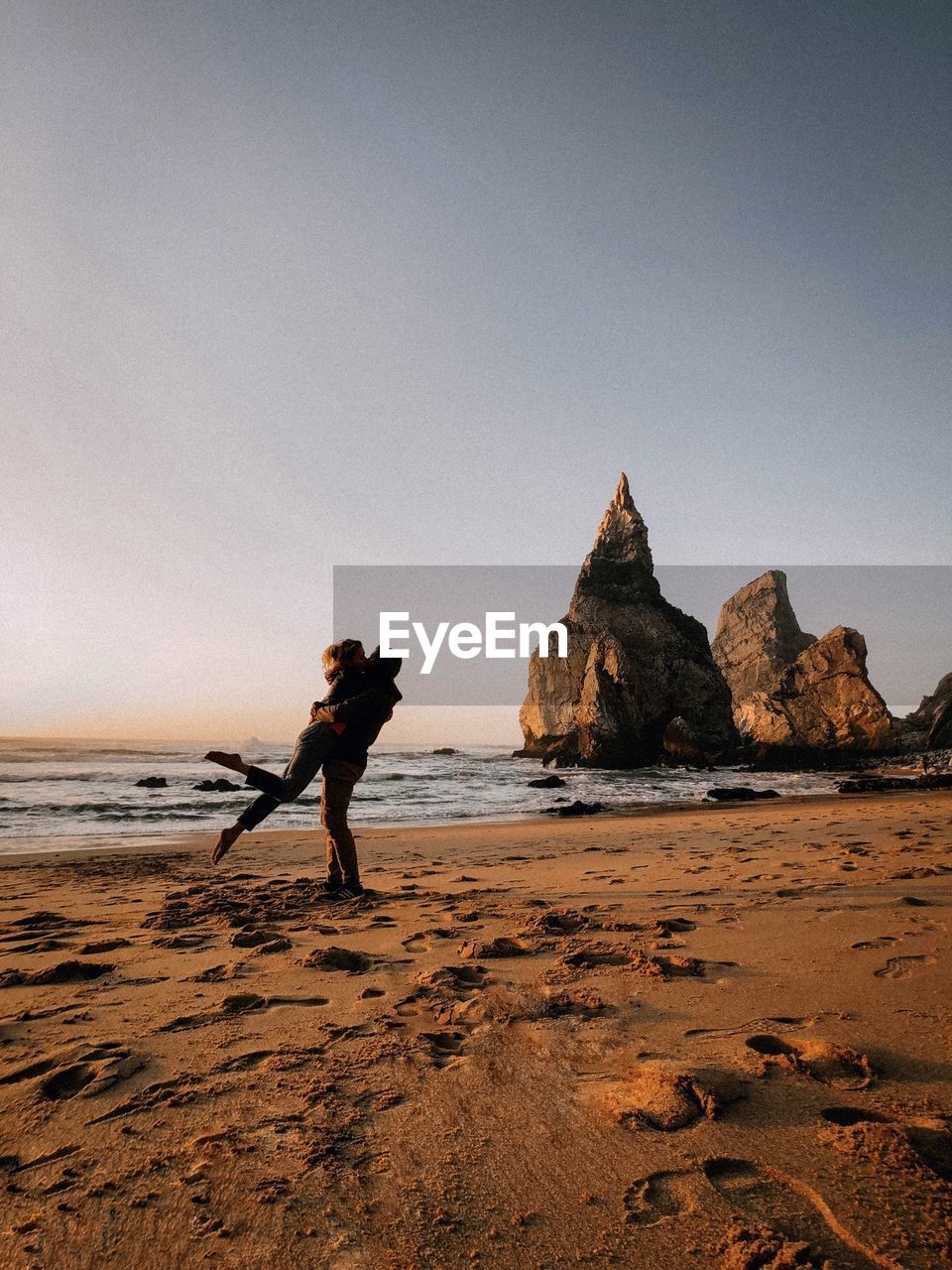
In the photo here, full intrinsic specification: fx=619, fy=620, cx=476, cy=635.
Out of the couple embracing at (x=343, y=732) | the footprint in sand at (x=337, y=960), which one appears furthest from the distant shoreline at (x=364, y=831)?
the footprint in sand at (x=337, y=960)

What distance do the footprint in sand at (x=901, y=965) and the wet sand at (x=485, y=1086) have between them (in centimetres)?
3

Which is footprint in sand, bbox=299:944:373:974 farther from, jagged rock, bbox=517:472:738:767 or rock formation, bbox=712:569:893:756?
rock formation, bbox=712:569:893:756

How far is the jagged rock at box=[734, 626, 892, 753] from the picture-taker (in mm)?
35188

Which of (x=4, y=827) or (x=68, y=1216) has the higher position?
(x=68, y=1216)

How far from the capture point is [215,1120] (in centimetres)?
164

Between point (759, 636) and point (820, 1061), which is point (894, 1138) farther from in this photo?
point (759, 636)

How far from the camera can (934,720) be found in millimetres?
37719

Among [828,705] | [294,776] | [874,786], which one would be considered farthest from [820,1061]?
[828,705]

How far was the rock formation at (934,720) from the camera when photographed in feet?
120

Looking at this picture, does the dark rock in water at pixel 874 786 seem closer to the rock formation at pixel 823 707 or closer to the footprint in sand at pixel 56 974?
the footprint in sand at pixel 56 974

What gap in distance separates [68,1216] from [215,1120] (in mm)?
390

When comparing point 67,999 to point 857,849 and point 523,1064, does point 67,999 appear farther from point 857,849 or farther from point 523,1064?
point 857,849

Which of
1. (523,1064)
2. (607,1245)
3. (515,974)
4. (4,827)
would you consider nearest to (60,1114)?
(523,1064)

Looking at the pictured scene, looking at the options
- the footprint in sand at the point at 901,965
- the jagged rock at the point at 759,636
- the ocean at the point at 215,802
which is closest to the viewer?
the footprint in sand at the point at 901,965
